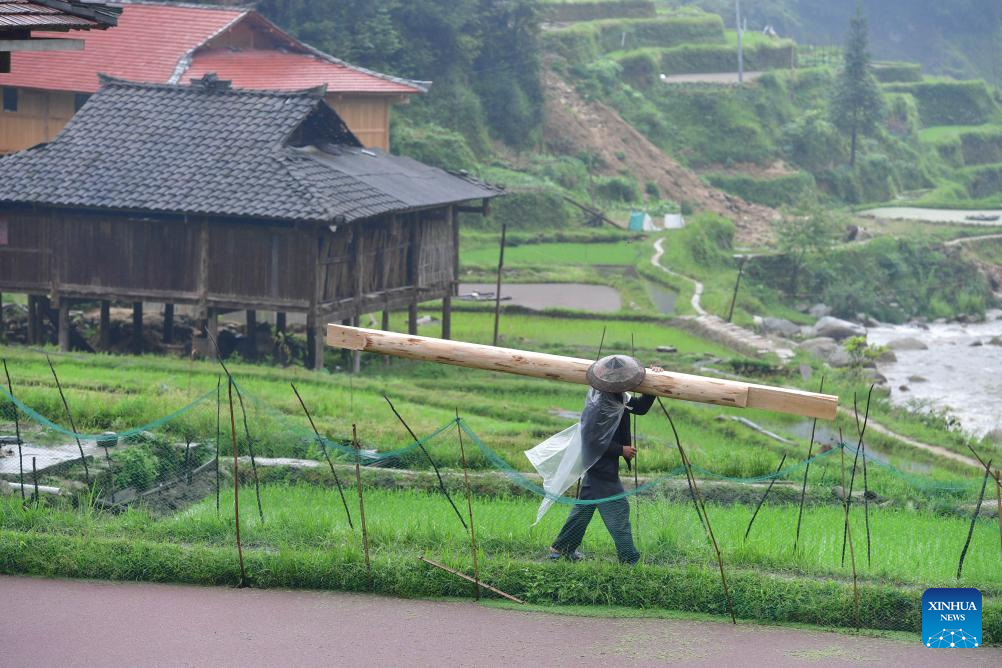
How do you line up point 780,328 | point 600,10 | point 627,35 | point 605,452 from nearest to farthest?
point 605,452
point 780,328
point 627,35
point 600,10

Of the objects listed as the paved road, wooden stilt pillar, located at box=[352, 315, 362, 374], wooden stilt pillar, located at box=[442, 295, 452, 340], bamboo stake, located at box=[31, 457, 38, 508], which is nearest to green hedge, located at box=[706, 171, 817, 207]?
wooden stilt pillar, located at box=[442, 295, 452, 340]

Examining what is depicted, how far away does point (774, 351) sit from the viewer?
84.6ft

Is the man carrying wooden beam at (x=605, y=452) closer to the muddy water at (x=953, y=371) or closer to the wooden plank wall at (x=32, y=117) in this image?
the muddy water at (x=953, y=371)

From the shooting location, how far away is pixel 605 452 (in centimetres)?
893

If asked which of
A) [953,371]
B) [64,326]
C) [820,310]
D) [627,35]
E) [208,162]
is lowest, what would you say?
[953,371]

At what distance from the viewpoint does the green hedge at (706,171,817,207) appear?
54875 millimetres

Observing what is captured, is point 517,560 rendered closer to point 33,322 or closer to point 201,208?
point 201,208

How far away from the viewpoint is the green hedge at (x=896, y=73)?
74.8 metres

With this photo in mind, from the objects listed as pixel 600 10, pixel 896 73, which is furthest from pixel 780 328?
pixel 896 73

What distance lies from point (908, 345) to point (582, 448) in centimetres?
2740

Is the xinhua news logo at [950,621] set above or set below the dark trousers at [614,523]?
below

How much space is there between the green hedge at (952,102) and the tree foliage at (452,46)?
33.0 meters

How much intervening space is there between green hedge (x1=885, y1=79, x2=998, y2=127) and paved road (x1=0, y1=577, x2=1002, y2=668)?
70.2 m

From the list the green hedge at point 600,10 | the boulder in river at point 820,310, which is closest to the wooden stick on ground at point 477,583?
the boulder in river at point 820,310
